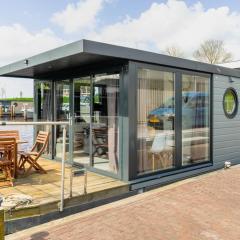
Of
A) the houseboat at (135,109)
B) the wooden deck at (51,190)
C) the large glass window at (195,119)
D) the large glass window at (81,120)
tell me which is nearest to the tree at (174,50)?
the houseboat at (135,109)

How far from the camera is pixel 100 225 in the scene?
13.5ft

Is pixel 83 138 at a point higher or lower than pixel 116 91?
lower

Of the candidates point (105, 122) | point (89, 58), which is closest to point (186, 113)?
point (105, 122)

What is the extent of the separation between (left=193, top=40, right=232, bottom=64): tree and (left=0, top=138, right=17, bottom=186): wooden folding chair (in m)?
26.1

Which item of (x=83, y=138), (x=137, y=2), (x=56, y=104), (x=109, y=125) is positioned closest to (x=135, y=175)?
(x=109, y=125)

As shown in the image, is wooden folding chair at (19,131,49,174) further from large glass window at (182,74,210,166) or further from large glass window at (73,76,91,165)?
large glass window at (182,74,210,166)

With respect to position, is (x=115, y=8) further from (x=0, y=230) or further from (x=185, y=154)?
(x=0, y=230)

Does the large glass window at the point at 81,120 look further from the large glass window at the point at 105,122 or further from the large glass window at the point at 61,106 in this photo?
the large glass window at the point at 61,106

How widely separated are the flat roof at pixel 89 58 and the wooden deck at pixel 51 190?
2150 mm

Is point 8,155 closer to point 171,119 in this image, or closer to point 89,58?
point 89,58

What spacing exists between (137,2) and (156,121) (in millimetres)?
6845

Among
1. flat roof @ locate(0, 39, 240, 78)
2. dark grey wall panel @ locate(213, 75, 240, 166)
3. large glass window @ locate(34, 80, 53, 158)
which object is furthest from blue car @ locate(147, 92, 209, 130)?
large glass window @ locate(34, 80, 53, 158)

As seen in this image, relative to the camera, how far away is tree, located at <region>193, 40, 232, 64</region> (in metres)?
29.0

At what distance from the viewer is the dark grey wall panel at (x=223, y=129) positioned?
7602mm
